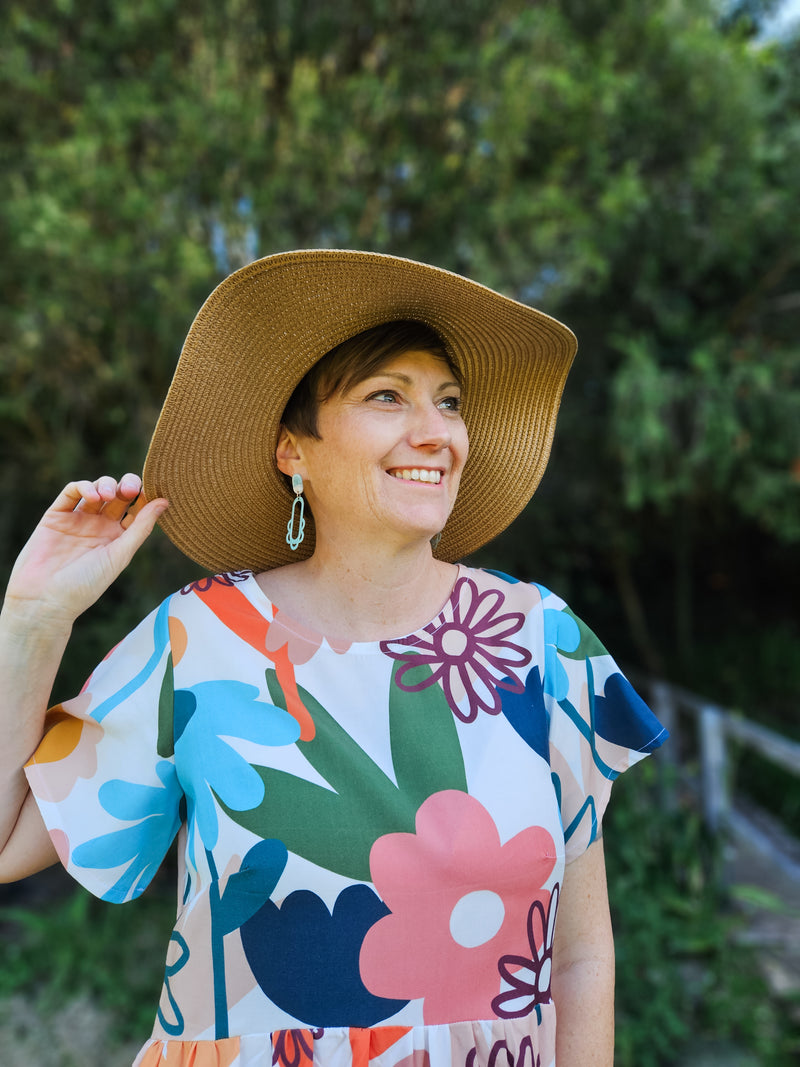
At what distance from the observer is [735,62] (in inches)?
147

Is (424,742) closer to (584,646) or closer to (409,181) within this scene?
(584,646)

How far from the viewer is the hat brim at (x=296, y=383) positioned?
132cm

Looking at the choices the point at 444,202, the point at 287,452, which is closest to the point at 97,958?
the point at 287,452

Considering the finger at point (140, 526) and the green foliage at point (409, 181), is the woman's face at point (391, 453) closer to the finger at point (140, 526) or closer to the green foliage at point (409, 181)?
the finger at point (140, 526)

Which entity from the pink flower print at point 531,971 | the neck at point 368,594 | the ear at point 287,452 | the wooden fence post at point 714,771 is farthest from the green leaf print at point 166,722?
the wooden fence post at point 714,771

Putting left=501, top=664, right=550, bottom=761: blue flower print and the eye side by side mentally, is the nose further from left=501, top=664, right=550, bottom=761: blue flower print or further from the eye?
A: left=501, top=664, right=550, bottom=761: blue flower print

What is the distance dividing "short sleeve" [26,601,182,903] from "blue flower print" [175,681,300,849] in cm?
Answer: 3

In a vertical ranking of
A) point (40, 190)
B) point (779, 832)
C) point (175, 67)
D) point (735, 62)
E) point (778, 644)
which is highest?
point (735, 62)

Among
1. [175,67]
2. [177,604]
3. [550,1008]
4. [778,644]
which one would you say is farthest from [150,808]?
[778,644]

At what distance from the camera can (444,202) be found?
3.57m

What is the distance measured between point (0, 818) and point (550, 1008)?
2.84ft

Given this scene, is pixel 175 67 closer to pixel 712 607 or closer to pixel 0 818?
pixel 0 818

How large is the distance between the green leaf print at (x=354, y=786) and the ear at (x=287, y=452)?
41cm

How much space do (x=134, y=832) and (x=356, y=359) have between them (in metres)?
0.82
